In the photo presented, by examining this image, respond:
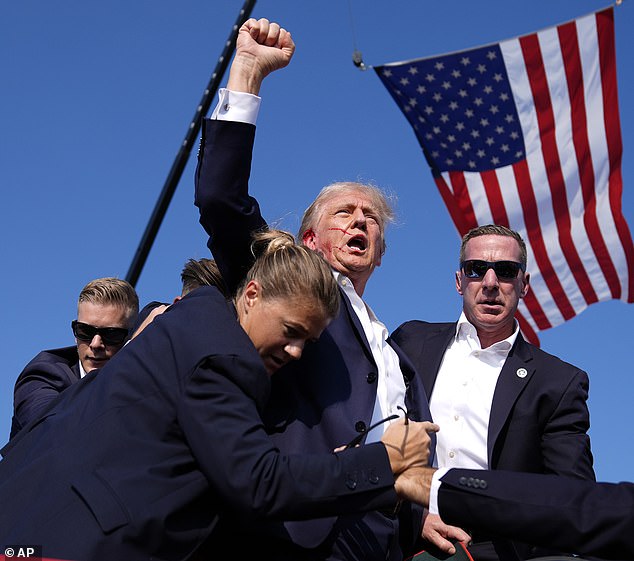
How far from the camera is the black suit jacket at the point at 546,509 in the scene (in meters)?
2.99

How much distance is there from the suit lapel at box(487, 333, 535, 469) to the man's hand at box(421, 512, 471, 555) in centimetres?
66

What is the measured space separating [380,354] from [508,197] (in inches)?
243

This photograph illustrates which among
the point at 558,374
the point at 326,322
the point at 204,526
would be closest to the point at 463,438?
the point at 558,374

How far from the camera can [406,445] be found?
3.17 metres

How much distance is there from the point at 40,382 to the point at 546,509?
2.99 metres

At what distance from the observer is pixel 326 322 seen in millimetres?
3361

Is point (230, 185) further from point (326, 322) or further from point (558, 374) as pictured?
point (558, 374)

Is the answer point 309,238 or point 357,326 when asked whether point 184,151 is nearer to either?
point 309,238

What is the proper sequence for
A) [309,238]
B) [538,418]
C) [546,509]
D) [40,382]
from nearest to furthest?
[546,509] < [309,238] < [538,418] < [40,382]

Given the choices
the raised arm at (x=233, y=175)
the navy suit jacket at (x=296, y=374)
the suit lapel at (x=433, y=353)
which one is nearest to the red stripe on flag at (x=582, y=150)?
the suit lapel at (x=433, y=353)

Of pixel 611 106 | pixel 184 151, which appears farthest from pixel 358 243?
pixel 611 106

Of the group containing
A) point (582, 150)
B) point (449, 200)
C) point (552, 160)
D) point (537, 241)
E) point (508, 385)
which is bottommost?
point (508, 385)

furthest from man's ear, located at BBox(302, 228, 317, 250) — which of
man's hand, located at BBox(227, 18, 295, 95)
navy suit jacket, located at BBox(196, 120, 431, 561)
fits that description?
man's hand, located at BBox(227, 18, 295, 95)

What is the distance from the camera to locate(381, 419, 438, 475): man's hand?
10.3ft
